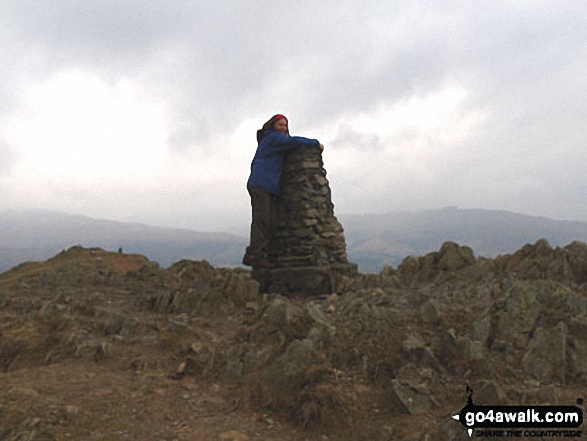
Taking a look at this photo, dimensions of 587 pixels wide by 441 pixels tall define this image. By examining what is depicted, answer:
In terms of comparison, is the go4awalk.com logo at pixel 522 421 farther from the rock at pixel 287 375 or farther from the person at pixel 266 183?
the person at pixel 266 183

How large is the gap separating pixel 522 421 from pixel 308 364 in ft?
11.0

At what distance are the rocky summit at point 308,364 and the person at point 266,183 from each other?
8.64 feet

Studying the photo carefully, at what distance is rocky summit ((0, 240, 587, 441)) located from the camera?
20.0ft

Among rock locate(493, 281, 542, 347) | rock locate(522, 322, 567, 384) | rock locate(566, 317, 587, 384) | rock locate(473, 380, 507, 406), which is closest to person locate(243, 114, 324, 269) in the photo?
rock locate(493, 281, 542, 347)

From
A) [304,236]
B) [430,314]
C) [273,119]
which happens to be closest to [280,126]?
[273,119]

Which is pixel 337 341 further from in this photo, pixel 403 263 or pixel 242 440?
pixel 403 263

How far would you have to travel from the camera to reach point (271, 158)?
45.5 ft

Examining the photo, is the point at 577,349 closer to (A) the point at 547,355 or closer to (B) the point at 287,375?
(A) the point at 547,355

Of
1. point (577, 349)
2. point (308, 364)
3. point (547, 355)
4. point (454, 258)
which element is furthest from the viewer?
point (454, 258)

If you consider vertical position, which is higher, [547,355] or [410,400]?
[547,355]

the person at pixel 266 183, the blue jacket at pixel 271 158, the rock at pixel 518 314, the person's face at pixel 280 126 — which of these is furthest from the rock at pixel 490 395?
the person's face at pixel 280 126

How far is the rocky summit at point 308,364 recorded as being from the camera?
6.10 metres

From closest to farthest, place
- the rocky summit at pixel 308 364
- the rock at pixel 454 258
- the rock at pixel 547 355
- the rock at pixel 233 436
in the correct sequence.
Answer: the rock at pixel 233 436 < the rocky summit at pixel 308 364 < the rock at pixel 547 355 < the rock at pixel 454 258

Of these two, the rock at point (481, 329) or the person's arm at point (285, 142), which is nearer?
the rock at point (481, 329)
